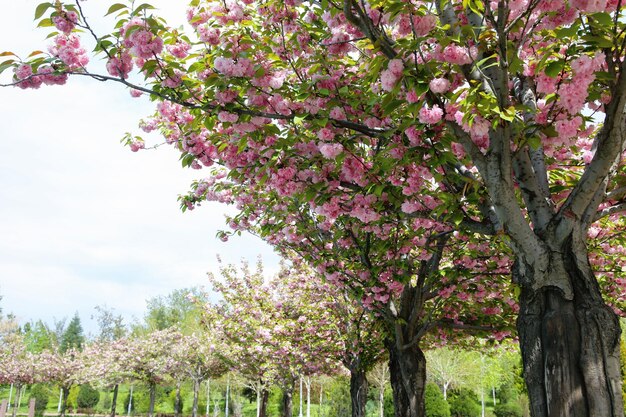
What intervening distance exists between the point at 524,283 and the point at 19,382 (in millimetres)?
38503

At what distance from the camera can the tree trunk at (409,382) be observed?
786 centimetres

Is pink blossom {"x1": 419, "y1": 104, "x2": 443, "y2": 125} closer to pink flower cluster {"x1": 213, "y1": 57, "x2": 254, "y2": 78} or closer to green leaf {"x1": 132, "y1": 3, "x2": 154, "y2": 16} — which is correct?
pink flower cluster {"x1": 213, "y1": 57, "x2": 254, "y2": 78}

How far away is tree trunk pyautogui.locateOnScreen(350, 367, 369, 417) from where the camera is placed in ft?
38.7

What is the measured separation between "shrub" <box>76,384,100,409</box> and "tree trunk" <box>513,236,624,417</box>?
43.2 meters

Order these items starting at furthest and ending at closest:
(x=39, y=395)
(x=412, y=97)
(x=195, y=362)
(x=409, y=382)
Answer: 1. (x=39, y=395)
2. (x=195, y=362)
3. (x=409, y=382)
4. (x=412, y=97)

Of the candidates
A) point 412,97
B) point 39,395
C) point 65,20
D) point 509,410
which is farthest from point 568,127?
point 39,395

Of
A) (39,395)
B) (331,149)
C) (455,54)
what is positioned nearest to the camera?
(455,54)

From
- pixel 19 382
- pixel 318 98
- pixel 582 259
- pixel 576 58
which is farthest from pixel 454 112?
pixel 19 382

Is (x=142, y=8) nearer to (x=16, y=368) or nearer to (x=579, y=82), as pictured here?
(x=579, y=82)

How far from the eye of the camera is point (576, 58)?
10.3ft

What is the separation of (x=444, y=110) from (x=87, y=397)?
44387 mm

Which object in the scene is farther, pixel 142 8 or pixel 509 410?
pixel 509 410

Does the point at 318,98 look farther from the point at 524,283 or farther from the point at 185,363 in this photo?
the point at 185,363

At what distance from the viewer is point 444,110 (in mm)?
3652
